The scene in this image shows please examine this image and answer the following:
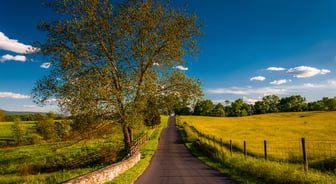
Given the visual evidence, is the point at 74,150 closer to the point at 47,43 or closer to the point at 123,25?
the point at 47,43

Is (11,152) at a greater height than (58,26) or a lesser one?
lesser

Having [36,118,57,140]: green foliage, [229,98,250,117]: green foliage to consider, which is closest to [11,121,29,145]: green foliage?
[36,118,57,140]: green foliage

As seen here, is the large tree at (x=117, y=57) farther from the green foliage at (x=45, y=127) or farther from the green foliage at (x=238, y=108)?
the green foliage at (x=238, y=108)

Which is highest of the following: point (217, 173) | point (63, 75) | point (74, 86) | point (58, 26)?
point (58, 26)

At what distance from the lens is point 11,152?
114ft

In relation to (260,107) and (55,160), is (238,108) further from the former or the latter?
(55,160)

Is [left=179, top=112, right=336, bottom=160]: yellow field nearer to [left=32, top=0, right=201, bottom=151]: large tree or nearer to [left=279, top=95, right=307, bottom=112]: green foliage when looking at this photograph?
[left=32, top=0, right=201, bottom=151]: large tree

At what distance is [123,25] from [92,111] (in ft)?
26.2

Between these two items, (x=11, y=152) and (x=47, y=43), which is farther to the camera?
(x=11, y=152)

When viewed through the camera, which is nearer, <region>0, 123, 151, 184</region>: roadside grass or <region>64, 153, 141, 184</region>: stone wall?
<region>64, 153, 141, 184</region>: stone wall

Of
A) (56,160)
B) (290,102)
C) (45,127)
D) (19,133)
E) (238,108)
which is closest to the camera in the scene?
(56,160)

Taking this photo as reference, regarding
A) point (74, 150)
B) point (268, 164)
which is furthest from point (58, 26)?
point (74, 150)

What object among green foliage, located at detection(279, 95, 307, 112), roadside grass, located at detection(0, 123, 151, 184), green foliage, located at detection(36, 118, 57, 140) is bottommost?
roadside grass, located at detection(0, 123, 151, 184)

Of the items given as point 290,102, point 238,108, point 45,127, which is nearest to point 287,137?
point 45,127
